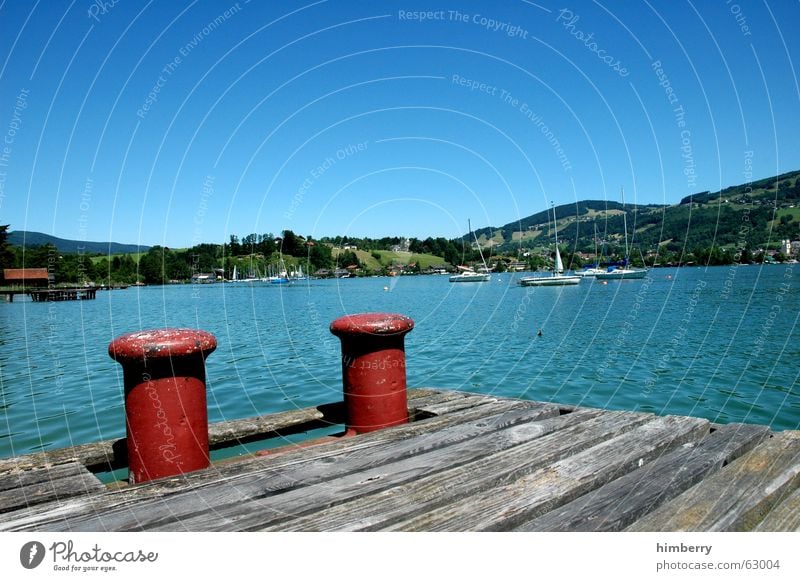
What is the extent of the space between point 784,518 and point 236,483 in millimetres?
3168

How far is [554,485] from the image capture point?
11.0 ft

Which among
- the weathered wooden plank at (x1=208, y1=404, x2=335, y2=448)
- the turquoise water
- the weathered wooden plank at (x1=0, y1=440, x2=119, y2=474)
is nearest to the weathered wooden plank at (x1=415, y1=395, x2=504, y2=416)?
the weathered wooden plank at (x1=208, y1=404, x2=335, y2=448)

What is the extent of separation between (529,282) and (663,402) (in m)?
84.8

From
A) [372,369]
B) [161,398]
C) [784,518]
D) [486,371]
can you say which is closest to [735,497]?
[784,518]

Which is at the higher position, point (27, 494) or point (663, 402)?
point (27, 494)

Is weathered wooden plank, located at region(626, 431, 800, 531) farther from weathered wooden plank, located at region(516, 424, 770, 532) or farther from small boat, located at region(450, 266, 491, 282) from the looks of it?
small boat, located at region(450, 266, 491, 282)

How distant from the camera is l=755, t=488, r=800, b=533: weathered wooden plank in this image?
2939mm

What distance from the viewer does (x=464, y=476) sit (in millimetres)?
3527

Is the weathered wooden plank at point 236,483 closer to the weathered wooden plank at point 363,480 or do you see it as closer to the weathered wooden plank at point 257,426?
the weathered wooden plank at point 363,480

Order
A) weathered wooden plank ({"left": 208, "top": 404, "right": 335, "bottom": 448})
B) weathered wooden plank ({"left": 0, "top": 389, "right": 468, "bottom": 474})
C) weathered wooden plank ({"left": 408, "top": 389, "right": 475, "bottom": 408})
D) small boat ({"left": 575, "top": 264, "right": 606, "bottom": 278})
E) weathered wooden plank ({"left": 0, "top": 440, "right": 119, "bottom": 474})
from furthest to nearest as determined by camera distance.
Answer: small boat ({"left": 575, "top": 264, "right": 606, "bottom": 278})
weathered wooden plank ({"left": 408, "top": 389, "right": 475, "bottom": 408})
weathered wooden plank ({"left": 208, "top": 404, "right": 335, "bottom": 448})
weathered wooden plank ({"left": 0, "top": 389, "right": 468, "bottom": 474})
weathered wooden plank ({"left": 0, "top": 440, "right": 119, "bottom": 474})

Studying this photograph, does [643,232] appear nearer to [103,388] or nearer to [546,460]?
[103,388]

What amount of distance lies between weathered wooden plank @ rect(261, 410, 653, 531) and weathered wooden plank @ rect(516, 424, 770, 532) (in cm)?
48

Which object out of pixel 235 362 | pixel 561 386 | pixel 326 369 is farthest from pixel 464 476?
pixel 235 362

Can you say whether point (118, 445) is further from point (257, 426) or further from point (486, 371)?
point (486, 371)
